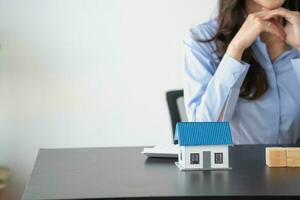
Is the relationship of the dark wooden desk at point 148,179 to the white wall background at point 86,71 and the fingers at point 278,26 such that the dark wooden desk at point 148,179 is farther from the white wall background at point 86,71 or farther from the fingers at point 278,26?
the white wall background at point 86,71

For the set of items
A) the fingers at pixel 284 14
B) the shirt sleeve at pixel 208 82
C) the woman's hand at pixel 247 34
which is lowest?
the shirt sleeve at pixel 208 82

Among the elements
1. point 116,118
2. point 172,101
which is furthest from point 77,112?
point 172,101

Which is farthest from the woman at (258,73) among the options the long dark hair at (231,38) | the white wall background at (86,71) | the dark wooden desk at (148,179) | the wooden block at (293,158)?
the white wall background at (86,71)

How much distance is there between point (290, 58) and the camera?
166 cm

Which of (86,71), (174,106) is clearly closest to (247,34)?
(174,106)

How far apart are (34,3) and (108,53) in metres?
0.43

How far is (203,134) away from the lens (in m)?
1.14

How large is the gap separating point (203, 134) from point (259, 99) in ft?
1.71

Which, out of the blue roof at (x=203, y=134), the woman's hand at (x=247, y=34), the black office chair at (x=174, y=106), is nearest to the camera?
the blue roof at (x=203, y=134)

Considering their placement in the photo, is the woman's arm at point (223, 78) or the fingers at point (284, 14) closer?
the woman's arm at point (223, 78)

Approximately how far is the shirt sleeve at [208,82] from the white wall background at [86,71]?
1032mm

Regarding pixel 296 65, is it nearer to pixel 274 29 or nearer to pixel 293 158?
pixel 274 29

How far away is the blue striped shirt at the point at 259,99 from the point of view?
1.60 meters

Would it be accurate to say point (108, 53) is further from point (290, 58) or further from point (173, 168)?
point (173, 168)
